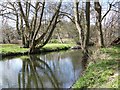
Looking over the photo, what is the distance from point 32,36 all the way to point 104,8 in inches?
283

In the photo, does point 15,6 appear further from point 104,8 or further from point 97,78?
point 97,78

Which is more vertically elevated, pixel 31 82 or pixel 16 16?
pixel 16 16

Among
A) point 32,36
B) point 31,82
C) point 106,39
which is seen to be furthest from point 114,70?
point 32,36

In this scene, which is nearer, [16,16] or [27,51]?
[27,51]

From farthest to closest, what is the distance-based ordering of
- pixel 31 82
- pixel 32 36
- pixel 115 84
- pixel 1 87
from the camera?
1. pixel 32 36
2. pixel 31 82
3. pixel 1 87
4. pixel 115 84

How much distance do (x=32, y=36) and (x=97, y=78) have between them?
16.8m

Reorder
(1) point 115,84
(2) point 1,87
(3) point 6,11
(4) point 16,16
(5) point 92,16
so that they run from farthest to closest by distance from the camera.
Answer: (4) point 16,16 < (3) point 6,11 < (5) point 92,16 < (2) point 1,87 < (1) point 115,84

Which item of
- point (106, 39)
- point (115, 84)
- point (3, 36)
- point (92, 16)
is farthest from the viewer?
point (3, 36)

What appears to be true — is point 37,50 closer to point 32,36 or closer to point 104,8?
point 32,36

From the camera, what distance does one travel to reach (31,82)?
9.77m

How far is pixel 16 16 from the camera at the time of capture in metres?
26.8

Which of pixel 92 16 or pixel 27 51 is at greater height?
pixel 92 16

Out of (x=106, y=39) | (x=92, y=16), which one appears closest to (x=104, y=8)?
(x=92, y=16)

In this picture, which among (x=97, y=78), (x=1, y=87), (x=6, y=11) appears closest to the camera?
(x=97, y=78)
